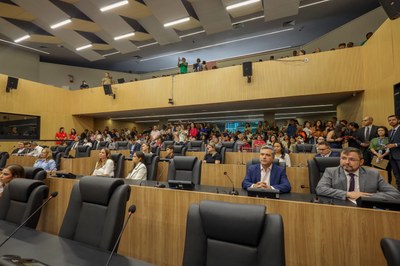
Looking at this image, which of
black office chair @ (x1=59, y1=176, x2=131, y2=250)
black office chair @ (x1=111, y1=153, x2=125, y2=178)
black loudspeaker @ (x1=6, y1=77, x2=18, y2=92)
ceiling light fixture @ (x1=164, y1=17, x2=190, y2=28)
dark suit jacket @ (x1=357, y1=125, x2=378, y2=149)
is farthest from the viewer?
black loudspeaker @ (x1=6, y1=77, x2=18, y2=92)

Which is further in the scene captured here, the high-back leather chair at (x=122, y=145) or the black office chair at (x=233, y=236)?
the high-back leather chair at (x=122, y=145)

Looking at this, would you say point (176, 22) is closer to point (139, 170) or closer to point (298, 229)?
point (139, 170)

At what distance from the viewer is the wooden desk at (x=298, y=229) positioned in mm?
1274

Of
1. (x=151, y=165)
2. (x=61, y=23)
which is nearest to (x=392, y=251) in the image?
(x=151, y=165)

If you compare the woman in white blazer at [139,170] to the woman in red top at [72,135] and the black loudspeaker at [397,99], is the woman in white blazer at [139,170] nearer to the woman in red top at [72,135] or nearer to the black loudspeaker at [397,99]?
the black loudspeaker at [397,99]

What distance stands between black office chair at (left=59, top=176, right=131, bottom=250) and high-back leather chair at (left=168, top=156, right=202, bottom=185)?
163 centimetres

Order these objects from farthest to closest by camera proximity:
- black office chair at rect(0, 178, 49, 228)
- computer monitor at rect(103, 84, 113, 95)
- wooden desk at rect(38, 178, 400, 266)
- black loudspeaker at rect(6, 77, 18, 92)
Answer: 1. computer monitor at rect(103, 84, 113, 95)
2. black loudspeaker at rect(6, 77, 18, 92)
3. black office chair at rect(0, 178, 49, 228)
4. wooden desk at rect(38, 178, 400, 266)

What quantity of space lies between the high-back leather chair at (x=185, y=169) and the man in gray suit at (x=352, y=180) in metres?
1.55

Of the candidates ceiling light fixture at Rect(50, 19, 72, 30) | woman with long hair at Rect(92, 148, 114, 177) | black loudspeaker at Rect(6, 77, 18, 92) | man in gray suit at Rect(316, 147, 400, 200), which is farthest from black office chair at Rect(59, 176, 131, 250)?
black loudspeaker at Rect(6, 77, 18, 92)

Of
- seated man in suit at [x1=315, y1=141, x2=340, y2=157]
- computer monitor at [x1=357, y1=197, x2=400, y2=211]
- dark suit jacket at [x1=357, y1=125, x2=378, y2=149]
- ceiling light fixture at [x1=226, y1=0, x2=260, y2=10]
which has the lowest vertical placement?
computer monitor at [x1=357, y1=197, x2=400, y2=211]

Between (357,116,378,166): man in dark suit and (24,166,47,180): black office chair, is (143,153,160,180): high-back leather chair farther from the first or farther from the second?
(357,116,378,166): man in dark suit

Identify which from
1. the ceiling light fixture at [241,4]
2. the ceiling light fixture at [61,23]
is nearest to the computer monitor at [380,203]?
the ceiling light fixture at [241,4]

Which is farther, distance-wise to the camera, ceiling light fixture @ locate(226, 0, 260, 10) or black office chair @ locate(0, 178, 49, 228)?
ceiling light fixture @ locate(226, 0, 260, 10)

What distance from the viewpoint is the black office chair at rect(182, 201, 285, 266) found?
1013 mm
